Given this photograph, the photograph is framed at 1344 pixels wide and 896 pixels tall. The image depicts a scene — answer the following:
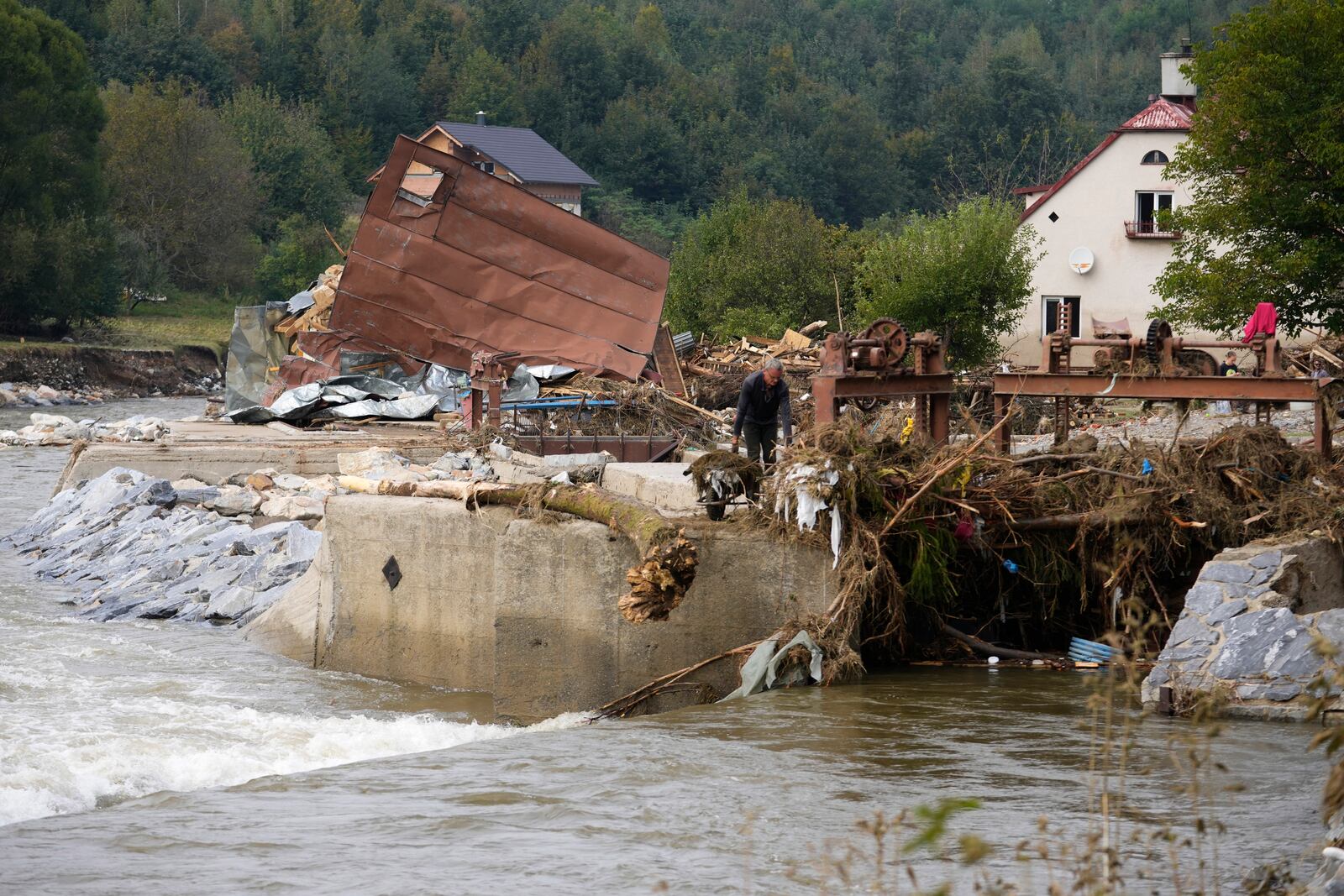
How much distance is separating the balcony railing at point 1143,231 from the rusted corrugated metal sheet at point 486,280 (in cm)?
1612

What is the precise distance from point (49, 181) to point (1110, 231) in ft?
129

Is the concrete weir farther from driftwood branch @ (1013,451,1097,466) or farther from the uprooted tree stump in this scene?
driftwood branch @ (1013,451,1097,466)

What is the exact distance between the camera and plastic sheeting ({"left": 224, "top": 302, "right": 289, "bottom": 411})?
26.6m

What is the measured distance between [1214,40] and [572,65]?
87.8m

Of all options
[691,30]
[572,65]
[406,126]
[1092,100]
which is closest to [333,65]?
[406,126]

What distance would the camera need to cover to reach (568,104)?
103125 millimetres

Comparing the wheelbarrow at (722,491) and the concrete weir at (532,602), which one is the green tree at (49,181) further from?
the wheelbarrow at (722,491)

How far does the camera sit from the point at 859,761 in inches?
315

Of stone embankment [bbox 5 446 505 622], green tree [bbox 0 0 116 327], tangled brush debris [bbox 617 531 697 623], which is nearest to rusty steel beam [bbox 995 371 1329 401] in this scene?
tangled brush debris [bbox 617 531 697 623]

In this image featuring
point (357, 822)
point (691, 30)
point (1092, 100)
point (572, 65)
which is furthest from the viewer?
point (691, 30)

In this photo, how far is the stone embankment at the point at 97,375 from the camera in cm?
4603

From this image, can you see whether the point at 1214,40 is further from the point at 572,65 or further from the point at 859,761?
the point at 572,65

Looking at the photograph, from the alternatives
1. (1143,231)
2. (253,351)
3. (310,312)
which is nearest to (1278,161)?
(310,312)

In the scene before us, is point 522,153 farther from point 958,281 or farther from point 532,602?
point 532,602
